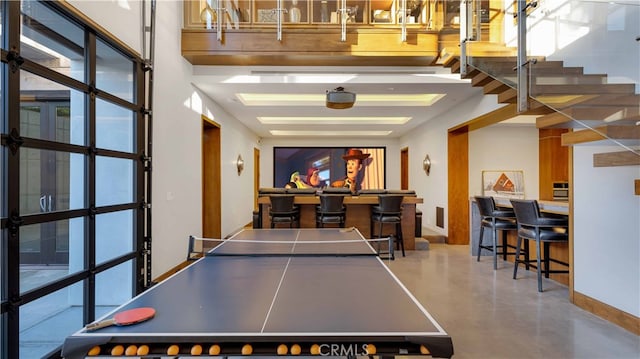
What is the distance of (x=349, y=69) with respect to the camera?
16.5 feet

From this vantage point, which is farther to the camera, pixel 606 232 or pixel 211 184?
pixel 211 184

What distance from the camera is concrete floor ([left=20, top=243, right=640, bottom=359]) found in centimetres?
252

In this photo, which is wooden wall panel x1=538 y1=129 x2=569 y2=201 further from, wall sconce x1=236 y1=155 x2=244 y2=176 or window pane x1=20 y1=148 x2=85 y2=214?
window pane x1=20 y1=148 x2=85 y2=214

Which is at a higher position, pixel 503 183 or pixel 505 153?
pixel 505 153

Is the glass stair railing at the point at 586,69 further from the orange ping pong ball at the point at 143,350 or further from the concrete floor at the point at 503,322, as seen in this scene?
the orange ping pong ball at the point at 143,350

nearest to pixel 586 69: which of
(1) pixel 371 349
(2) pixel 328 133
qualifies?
(1) pixel 371 349

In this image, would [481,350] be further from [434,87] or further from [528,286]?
[434,87]

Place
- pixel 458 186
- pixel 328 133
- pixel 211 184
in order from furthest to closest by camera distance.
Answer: pixel 328 133
pixel 458 186
pixel 211 184

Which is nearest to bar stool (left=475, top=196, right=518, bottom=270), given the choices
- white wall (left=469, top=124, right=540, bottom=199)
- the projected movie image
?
white wall (left=469, top=124, right=540, bottom=199)

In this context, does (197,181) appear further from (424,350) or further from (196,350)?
(424,350)

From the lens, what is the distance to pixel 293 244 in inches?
114

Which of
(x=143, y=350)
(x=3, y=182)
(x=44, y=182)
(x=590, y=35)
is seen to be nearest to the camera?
(x=143, y=350)

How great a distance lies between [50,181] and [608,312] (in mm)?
4942

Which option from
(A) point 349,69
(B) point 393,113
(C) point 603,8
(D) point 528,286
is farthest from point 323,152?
(C) point 603,8
